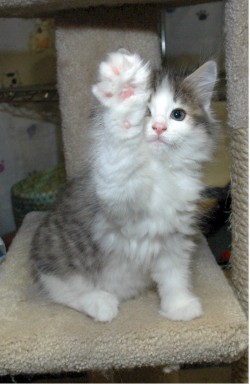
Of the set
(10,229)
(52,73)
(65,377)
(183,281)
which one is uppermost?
(52,73)

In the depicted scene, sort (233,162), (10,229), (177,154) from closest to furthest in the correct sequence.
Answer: (177,154) → (233,162) → (10,229)

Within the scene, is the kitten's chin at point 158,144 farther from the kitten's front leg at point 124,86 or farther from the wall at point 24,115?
the wall at point 24,115

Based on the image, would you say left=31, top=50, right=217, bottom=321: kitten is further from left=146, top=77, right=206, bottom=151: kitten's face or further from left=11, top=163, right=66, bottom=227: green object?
left=11, top=163, right=66, bottom=227: green object

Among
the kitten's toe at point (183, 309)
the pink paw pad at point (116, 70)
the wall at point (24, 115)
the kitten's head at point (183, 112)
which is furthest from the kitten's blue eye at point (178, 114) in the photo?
the wall at point (24, 115)

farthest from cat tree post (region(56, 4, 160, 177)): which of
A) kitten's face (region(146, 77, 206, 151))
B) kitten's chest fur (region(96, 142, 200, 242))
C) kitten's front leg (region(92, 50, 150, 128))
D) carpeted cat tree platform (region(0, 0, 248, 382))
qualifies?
kitten's front leg (region(92, 50, 150, 128))

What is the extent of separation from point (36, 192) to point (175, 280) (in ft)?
3.94

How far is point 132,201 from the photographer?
95 cm

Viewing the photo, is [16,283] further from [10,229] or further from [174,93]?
[10,229]

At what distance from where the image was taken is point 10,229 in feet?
7.50

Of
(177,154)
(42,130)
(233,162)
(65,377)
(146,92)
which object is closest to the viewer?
(146,92)

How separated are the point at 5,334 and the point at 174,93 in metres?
0.67

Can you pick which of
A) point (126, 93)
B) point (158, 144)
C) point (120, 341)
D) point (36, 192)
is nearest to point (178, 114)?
point (158, 144)

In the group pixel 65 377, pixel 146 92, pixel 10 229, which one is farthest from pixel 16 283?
pixel 10 229

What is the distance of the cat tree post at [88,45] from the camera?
148 centimetres
